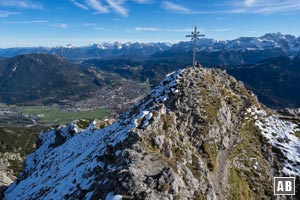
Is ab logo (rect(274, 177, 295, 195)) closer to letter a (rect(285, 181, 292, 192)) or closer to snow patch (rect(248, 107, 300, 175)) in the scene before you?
letter a (rect(285, 181, 292, 192))

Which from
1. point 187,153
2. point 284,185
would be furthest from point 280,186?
point 187,153

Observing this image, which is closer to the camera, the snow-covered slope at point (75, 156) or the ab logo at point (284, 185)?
the snow-covered slope at point (75, 156)

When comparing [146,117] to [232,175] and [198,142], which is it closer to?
[198,142]

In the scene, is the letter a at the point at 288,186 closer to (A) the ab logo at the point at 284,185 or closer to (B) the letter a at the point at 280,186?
(A) the ab logo at the point at 284,185

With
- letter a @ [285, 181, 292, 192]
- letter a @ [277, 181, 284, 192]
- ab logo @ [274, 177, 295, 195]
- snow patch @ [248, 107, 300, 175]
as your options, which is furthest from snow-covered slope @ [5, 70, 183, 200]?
letter a @ [285, 181, 292, 192]

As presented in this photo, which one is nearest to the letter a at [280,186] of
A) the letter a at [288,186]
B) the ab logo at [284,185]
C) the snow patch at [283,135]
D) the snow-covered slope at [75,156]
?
the ab logo at [284,185]

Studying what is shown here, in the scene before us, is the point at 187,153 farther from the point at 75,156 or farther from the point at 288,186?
the point at 75,156
